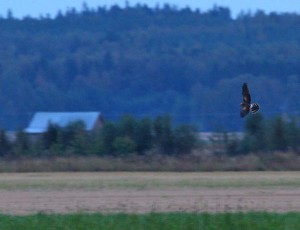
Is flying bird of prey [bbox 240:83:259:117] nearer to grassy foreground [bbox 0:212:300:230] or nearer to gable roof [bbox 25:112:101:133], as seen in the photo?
grassy foreground [bbox 0:212:300:230]

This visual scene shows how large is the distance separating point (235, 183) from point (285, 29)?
91.2m

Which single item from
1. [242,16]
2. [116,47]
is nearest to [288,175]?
[116,47]

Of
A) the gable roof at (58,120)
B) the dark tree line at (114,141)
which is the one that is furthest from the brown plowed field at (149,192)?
the gable roof at (58,120)

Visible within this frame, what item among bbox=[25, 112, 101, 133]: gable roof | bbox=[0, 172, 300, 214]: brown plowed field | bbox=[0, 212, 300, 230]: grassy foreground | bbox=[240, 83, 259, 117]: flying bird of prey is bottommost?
bbox=[25, 112, 101, 133]: gable roof

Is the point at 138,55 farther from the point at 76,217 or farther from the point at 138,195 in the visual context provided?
the point at 76,217

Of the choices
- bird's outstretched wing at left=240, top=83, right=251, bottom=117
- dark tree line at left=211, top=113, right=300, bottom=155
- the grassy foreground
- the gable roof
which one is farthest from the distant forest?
bird's outstretched wing at left=240, top=83, right=251, bottom=117

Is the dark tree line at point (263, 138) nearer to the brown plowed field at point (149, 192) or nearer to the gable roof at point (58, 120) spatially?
the brown plowed field at point (149, 192)

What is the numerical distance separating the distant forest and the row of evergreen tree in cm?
1895

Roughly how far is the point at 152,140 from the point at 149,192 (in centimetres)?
2084

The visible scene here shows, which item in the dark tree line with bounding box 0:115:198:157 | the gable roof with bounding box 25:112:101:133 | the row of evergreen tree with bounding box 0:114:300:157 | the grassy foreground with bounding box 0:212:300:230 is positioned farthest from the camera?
the gable roof with bounding box 25:112:101:133

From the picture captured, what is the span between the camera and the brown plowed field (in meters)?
21.2

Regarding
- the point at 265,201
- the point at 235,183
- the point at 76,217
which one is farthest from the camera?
the point at 235,183

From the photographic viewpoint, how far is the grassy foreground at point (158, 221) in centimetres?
1603

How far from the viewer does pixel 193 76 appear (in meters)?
97.6
